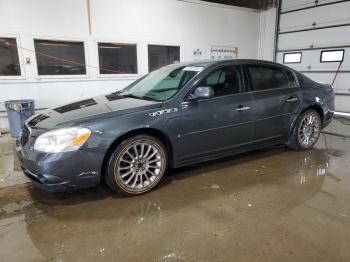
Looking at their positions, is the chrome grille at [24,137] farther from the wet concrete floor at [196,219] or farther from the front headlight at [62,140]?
the wet concrete floor at [196,219]

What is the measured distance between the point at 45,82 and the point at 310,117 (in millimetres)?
5155

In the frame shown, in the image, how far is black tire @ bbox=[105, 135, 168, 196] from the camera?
251 cm

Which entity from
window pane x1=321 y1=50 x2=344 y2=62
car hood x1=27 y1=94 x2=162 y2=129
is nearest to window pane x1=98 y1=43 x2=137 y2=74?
car hood x1=27 y1=94 x2=162 y2=129

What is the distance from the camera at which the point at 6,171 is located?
342cm

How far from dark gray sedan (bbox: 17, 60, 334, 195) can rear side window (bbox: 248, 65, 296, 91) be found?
0.04ft

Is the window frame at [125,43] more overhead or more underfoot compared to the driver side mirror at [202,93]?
more overhead

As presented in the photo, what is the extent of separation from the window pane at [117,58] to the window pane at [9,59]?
173 cm

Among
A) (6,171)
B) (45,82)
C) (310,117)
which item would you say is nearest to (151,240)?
(6,171)

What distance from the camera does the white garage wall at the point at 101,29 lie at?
538 centimetres

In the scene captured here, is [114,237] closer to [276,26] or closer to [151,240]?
[151,240]

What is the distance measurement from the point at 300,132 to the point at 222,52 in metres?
5.03

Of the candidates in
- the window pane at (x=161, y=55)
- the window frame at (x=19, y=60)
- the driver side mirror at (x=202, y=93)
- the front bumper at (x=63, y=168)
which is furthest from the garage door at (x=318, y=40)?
the window frame at (x=19, y=60)

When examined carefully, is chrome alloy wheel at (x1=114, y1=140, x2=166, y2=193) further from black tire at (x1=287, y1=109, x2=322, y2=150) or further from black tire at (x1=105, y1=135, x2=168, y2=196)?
black tire at (x1=287, y1=109, x2=322, y2=150)

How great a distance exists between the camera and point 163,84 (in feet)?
10.5
